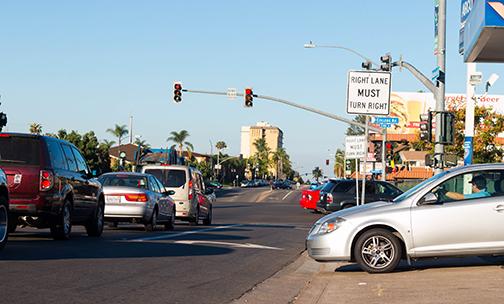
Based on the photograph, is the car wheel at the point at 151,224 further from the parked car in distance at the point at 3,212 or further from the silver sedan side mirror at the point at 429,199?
the silver sedan side mirror at the point at 429,199

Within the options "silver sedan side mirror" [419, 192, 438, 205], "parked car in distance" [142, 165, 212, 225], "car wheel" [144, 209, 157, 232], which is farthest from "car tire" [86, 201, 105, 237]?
"silver sedan side mirror" [419, 192, 438, 205]

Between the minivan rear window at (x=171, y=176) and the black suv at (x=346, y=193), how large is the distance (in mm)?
9328

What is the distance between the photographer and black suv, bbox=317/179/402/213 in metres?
31.7

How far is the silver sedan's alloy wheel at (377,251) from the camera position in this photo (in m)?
11.2

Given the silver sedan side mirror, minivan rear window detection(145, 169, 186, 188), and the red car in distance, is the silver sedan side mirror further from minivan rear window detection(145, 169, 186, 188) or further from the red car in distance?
the red car in distance

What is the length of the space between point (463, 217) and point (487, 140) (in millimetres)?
48741

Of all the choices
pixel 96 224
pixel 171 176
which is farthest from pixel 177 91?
pixel 96 224

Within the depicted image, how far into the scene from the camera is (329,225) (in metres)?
11.6

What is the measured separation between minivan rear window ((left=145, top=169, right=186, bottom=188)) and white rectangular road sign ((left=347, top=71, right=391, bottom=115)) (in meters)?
9.35

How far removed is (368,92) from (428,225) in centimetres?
568

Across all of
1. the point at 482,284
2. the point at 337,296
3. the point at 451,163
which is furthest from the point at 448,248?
the point at 451,163

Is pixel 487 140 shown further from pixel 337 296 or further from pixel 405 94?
pixel 337 296

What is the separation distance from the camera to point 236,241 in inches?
676

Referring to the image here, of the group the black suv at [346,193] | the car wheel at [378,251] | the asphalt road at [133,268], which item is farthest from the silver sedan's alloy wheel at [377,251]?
the black suv at [346,193]
